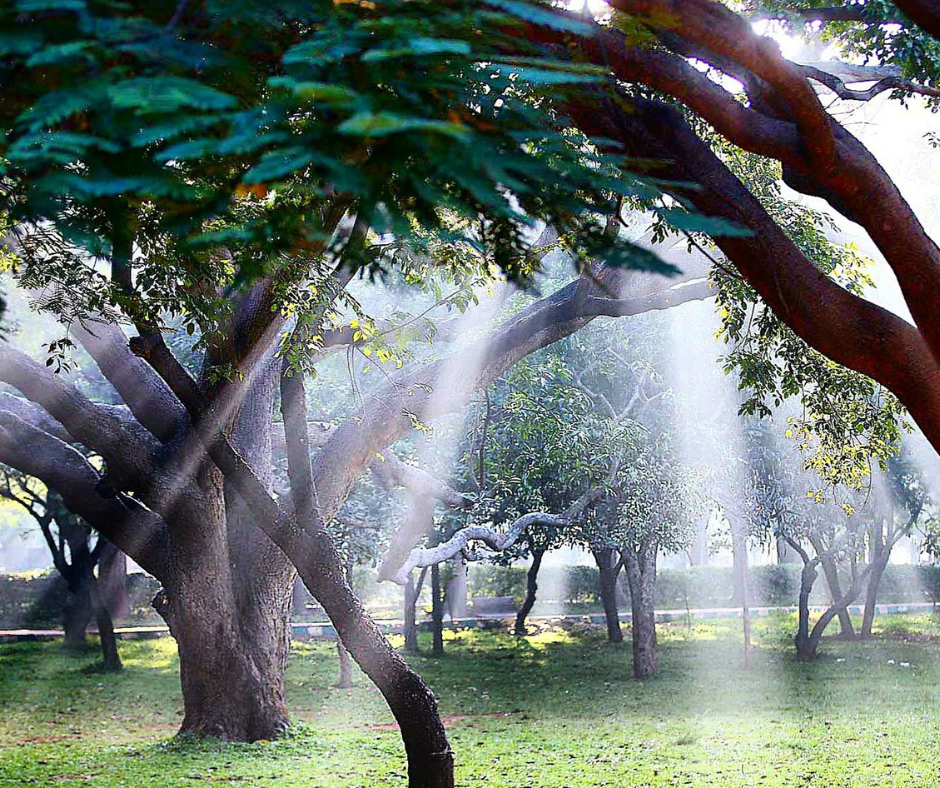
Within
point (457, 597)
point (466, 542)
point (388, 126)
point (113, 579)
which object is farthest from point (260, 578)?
point (457, 597)

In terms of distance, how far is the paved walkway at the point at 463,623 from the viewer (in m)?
20.2

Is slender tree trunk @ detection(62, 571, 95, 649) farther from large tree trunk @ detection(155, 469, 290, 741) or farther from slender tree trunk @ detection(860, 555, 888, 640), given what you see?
slender tree trunk @ detection(860, 555, 888, 640)

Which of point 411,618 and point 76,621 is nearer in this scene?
point 411,618

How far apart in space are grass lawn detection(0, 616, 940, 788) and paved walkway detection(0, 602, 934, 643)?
3.48ft

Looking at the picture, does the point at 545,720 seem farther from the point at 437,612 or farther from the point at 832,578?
the point at 832,578

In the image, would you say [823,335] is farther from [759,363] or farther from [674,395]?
[674,395]

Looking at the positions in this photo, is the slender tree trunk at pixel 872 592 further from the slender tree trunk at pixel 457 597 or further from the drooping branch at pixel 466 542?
the slender tree trunk at pixel 457 597

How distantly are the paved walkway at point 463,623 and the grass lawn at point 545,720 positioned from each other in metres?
1.06

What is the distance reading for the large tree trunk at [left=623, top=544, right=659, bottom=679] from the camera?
47.4 feet

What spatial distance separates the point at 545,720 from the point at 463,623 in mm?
10506

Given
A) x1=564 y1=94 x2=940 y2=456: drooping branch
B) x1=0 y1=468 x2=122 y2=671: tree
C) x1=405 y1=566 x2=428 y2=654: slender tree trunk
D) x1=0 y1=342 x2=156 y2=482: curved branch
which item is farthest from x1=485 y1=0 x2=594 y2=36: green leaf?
x1=405 y1=566 x2=428 y2=654: slender tree trunk

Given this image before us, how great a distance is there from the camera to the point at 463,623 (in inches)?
877

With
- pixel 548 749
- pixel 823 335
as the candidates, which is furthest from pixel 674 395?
pixel 823 335

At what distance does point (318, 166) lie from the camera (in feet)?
5.45
